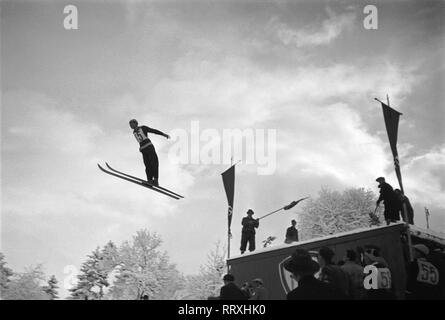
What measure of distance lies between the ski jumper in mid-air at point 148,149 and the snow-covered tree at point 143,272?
23491mm

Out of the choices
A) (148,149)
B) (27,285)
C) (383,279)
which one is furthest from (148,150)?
(27,285)

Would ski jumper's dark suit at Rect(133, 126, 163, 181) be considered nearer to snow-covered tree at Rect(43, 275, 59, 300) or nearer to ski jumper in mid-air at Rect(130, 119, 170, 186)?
ski jumper in mid-air at Rect(130, 119, 170, 186)

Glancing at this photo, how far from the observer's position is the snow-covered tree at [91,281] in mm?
31594

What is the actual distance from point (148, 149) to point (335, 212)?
24.7 meters

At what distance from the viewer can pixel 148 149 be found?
371 inches

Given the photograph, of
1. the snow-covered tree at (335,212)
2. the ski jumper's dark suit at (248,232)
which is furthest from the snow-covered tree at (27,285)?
the snow-covered tree at (335,212)

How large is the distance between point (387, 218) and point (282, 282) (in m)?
3.45

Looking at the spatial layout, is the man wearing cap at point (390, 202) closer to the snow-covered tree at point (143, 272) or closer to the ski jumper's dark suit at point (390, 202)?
the ski jumper's dark suit at point (390, 202)

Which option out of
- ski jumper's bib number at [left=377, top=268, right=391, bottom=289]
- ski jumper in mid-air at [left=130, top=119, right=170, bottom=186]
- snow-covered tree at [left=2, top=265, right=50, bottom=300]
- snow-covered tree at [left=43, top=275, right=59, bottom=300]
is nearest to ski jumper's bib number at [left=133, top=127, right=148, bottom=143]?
ski jumper in mid-air at [left=130, top=119, right=170, bottom=186]

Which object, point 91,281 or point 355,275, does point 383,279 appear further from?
point 91,281

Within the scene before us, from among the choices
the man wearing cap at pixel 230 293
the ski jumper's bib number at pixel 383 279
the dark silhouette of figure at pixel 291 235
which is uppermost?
the dark silhouette of figure at pixel 291 235

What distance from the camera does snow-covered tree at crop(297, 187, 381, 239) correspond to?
2947 centimetres
